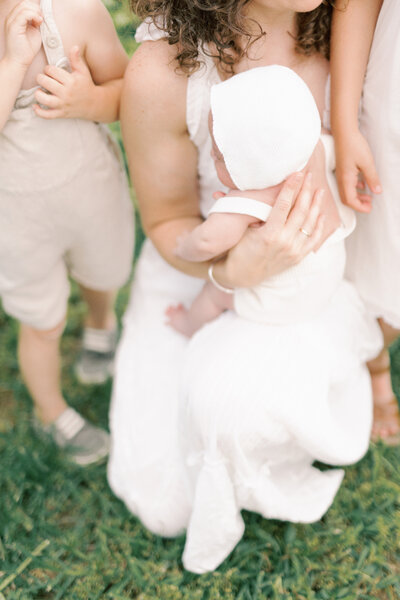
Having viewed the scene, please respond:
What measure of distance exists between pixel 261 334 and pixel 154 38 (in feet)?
2.68

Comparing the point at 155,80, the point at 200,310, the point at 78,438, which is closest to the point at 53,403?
the point at 78,438

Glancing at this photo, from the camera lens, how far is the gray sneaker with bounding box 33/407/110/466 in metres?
2.28

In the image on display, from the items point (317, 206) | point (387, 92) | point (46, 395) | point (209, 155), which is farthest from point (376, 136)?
point (46, 395)

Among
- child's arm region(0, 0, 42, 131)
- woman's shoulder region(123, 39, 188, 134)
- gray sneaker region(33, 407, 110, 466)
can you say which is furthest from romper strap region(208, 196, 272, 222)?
gray sneaker region(33, 407, 110, 466)

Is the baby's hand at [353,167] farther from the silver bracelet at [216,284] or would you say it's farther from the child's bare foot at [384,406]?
the child's bare foot at [384,406]

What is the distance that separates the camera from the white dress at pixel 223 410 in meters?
1.65

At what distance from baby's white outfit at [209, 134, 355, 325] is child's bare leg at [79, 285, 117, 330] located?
89 centimetres

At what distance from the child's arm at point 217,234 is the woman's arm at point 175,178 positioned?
1.5 inches

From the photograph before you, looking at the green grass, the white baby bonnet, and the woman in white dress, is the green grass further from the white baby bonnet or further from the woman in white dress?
the white baby bonnet

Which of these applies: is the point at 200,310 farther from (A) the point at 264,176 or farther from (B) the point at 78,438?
(B) the point at 78,438

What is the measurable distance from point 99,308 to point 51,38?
1209mm

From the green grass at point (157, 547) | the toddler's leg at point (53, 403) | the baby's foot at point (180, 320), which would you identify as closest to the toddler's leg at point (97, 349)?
the toddler's leg at point (53, 403)

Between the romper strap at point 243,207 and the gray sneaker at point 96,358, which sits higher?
the romper strap at point 243,207

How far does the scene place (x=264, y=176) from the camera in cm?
143
